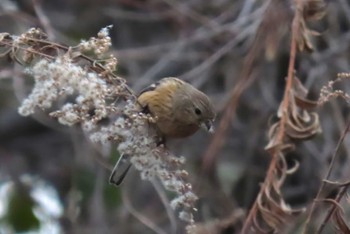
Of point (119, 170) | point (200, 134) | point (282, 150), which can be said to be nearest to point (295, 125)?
point (282, 150)

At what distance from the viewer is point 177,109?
10.5 feet

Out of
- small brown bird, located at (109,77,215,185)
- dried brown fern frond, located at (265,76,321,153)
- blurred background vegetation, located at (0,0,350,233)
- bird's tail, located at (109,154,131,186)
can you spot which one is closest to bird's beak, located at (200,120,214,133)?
small brown bird, located at (109,77,215,185)

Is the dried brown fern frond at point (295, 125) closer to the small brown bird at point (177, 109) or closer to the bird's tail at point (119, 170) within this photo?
the small brown bird at point (177, 109)

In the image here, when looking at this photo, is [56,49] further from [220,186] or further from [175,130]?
[220,186]

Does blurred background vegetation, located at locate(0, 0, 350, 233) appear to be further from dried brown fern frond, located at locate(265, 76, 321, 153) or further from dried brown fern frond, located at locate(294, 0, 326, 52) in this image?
dried brown fern frond, located at locate(265, 76, 321, 153)

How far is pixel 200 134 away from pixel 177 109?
266cm

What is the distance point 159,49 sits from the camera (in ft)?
19.0

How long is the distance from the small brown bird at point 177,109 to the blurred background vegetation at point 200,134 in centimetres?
83

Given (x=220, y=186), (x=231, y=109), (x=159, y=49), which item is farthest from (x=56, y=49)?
(x=159, y=49)

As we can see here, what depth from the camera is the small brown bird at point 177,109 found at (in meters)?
3.06

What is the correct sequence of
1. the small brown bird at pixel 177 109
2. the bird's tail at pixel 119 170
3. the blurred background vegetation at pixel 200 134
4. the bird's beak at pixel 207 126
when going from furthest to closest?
the blurred background vegetation at pixel 200 134, the bird's beak at pixel 207 126, the small brown bird at pixel 177 109, the bird's tail at pixel 119 170

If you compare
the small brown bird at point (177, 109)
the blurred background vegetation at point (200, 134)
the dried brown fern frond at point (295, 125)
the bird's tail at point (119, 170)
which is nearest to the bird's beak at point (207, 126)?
the small brown bird at point (177, 109)

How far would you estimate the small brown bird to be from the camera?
120 inches

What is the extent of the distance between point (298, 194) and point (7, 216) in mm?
1500
